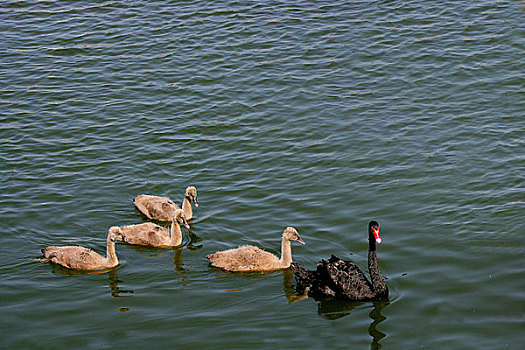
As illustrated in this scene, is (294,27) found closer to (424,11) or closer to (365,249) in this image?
(424,11)

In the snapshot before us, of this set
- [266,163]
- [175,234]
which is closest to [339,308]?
[175,234]

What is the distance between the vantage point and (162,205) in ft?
42.4

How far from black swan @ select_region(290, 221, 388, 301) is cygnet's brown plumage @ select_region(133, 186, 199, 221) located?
272cm

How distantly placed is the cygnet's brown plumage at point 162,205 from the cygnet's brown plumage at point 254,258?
146cm

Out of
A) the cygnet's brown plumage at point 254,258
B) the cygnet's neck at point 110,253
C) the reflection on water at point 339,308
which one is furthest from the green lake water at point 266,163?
the cygnet's neck at point 110,253

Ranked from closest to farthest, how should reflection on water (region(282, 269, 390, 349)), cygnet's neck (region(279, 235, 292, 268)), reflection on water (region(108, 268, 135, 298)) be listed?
reflection on water (region(282, 269, 390, 349))
reflection on water (region(108, 268, 135, 298))
cygnet's neck (region(279, 235, 292, 268))

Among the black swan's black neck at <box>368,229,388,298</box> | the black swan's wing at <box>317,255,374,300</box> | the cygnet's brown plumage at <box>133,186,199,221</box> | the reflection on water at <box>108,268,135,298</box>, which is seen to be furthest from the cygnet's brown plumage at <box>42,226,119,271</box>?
the black swan's black neck at <box>368,229,388,298</box>

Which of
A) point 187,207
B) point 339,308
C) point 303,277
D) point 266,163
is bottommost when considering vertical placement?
point 339,308

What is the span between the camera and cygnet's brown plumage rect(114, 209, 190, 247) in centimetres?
1215

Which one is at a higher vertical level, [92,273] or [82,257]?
[82,257]

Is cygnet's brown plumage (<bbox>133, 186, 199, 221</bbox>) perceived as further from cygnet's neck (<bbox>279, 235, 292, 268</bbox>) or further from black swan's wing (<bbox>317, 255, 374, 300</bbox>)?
black swan's wing (<bbox>317, 255, 374, 300</bbox>)

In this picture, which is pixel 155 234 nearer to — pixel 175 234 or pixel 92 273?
pixel 175 234

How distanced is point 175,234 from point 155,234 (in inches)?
11.8

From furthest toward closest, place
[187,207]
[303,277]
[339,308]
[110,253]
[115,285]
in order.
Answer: [187,207] → [110,253] → [115,285] → [303,277] → [339,308]
